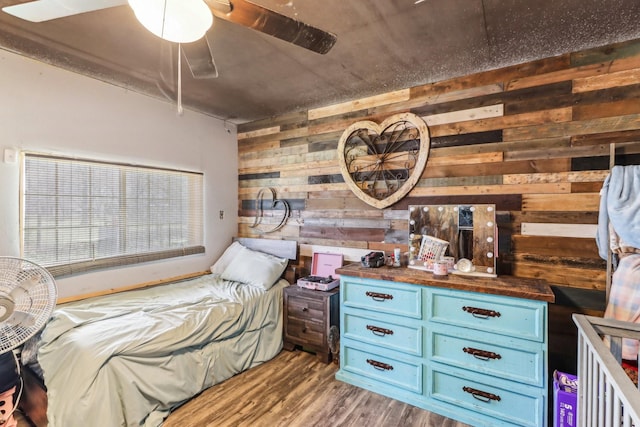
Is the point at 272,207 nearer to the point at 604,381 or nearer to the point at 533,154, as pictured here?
the point at 533,154

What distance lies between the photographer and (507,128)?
2.36 meters

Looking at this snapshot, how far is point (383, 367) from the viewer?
2.32 metres

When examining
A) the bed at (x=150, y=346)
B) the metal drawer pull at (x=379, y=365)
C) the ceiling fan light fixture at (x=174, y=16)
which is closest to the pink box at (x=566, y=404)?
the metal drawer pull at (x=379, y=365)

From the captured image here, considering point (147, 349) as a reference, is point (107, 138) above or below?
above

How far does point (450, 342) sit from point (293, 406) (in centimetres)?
117

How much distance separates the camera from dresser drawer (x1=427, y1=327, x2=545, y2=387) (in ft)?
5.95

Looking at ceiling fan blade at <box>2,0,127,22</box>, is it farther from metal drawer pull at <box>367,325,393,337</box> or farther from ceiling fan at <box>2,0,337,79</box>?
metal drawer pull at <box>367,325,393,337</box>

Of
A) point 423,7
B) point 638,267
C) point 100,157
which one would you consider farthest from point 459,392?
point 100,157

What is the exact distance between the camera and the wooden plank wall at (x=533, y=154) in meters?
2.05

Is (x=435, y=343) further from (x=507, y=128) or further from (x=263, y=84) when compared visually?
(x=263, y=84)

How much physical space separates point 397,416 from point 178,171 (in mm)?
3009

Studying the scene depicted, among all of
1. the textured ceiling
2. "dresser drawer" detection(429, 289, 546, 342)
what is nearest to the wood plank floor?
"dresser drawer" detection(429, 289, 546, 342)

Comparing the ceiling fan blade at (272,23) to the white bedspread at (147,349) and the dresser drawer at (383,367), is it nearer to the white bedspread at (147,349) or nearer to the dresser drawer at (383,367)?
the white bedspread at (147,349)

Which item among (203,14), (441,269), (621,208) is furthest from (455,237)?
(203,14)
